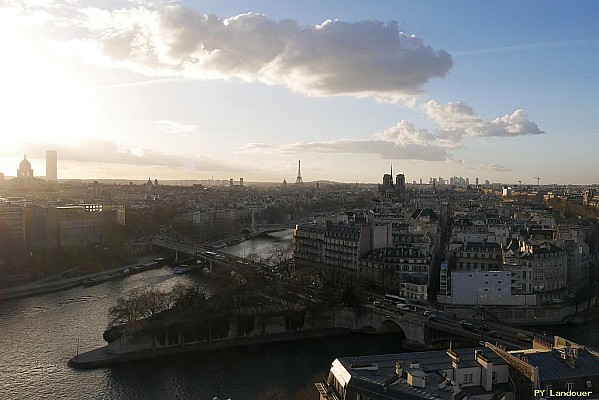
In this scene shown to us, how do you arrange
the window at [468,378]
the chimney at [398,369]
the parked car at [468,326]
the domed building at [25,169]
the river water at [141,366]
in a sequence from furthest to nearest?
the domed building at [25,169] < the parked car at [468,326] < the river water at [141,366] < the window at [468,378] < the chimney at [398,369]

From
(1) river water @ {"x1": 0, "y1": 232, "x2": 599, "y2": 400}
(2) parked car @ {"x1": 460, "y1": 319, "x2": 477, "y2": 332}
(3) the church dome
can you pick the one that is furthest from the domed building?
(2) parked car @ {"x1": 460, "y1": 319, "x2": 477, "y2": 332}

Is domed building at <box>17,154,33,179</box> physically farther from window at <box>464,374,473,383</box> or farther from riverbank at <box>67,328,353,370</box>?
window at <box>464,374,473,383</box>

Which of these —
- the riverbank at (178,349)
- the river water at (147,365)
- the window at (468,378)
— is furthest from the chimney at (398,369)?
the riverbank at (178,349)

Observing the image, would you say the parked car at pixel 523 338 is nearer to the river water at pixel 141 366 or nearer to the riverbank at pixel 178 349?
the river water at pixel 141 366

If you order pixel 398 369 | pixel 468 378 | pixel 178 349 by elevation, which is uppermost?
pixel 398 369

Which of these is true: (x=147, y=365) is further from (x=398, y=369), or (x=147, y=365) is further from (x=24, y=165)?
(x=24, y=165)

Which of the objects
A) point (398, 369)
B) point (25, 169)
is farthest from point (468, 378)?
point (25, 169)
